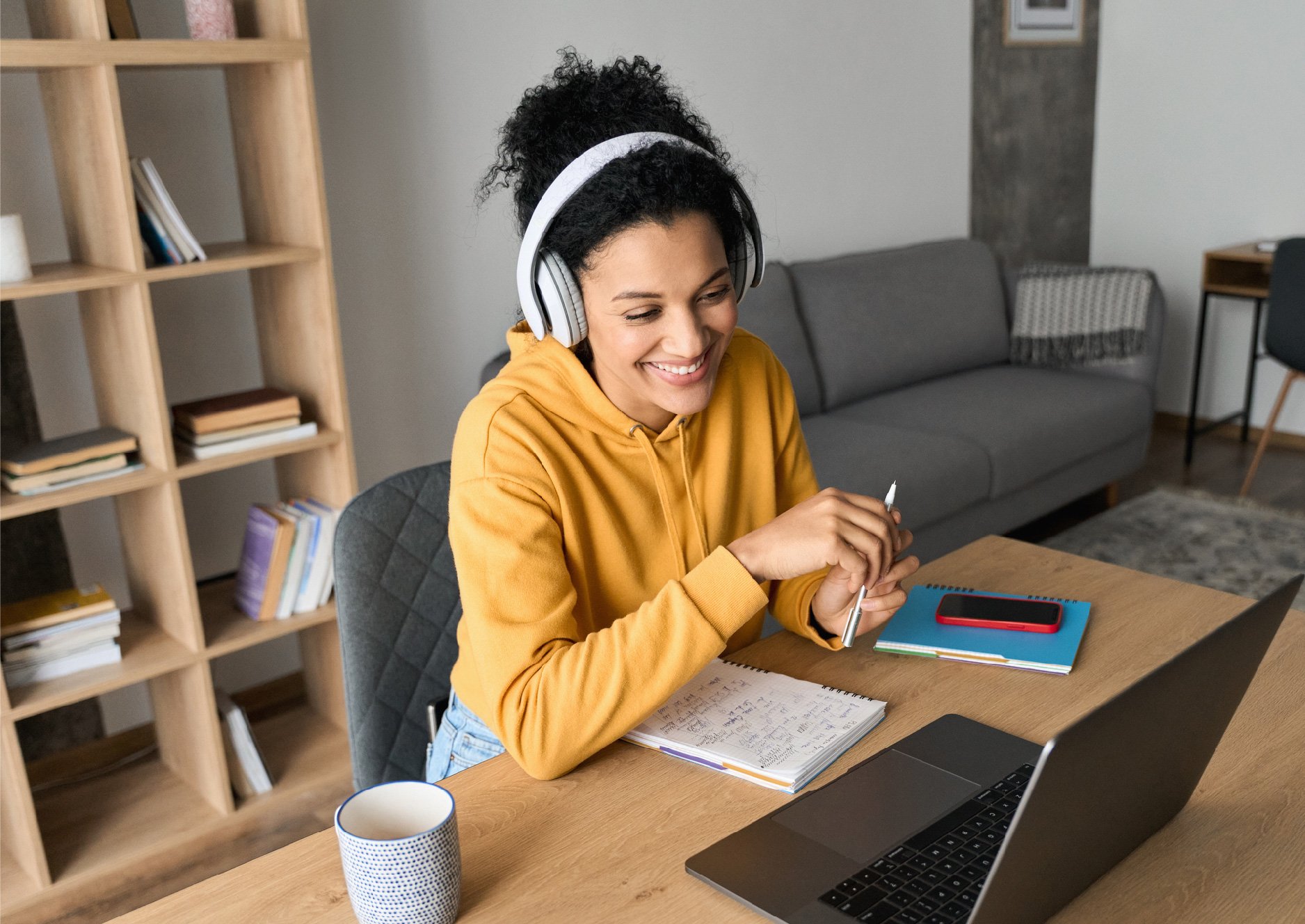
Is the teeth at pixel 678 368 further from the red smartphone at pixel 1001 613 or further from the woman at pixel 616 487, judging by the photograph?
the red smartphone at pixel 1001 613

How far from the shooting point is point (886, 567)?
3.34ft

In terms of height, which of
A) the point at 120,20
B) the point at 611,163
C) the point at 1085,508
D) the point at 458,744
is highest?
the point at 120,20

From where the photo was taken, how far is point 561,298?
107cm

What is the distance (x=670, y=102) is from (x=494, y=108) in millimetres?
1794

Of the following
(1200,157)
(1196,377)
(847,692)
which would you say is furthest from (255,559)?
(1200,157)

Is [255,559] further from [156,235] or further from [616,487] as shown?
[616,487]

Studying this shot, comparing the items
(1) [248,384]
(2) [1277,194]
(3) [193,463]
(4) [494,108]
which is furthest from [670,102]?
(2) [1277,194]

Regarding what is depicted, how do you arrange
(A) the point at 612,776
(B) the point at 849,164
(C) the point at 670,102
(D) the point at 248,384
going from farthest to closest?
1. (B) the point at 849,164
2. (D) the point at 248,384
3. (C) the point at 670,102
4. (A) the point at 612,776

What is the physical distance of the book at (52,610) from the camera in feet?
6.38

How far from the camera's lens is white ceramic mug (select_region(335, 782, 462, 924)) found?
71 centimetres

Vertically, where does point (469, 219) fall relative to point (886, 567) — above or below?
above

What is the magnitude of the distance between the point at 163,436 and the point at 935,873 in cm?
164

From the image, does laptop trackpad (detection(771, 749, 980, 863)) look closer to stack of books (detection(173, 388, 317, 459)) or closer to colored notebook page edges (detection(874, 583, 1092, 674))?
colored notebook page edges (detection(874, 583, 1092, 674))

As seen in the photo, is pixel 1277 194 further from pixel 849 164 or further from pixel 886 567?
pixel 886 567
